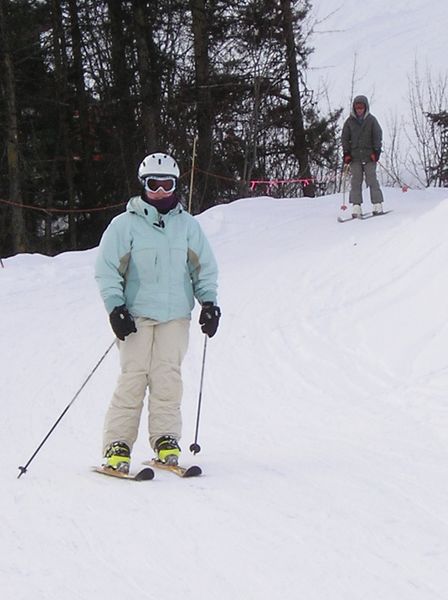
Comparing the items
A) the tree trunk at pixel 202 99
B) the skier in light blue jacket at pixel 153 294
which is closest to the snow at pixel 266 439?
the skier in light blue jacket at pixel 153 294

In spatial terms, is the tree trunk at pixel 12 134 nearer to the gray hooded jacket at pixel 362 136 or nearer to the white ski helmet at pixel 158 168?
the gray hooded jacket at pixel 362 136

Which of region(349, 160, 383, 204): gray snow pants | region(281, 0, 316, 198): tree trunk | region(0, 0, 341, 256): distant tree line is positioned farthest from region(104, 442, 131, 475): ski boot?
region(281, 0, 316, 198): tree trunk

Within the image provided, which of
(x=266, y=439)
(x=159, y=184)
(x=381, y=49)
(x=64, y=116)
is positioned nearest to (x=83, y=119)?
(x=64, y=116)

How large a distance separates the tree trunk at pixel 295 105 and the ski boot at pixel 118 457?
65.6ft

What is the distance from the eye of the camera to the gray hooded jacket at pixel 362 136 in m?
15.5

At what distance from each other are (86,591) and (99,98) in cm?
2584

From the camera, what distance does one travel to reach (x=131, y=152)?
2680cm

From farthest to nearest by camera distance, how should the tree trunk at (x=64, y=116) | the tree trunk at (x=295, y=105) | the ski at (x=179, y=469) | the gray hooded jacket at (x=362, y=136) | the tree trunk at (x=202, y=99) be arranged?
1. the tree trunk at (x=64, y=116)
2. the tree trunk at (x=295, y=105)
3. the tree trunk at (x=202, y=99)
4. the gray hooded jacket at (x=362, y=136)
5. the ski at (x=179, y=469)

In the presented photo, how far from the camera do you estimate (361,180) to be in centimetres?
1576

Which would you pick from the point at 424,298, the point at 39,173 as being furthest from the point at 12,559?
the point at 39,173

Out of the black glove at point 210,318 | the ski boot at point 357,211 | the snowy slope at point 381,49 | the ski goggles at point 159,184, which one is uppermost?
the snowy slope at point 381,49

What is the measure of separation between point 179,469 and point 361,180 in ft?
36.1

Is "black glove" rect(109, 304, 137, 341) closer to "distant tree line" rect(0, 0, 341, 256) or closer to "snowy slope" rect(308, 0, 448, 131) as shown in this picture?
"distant tree line" rect(0, 0, 341, 256)

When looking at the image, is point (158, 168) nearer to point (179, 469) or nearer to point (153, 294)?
point (153, 294)
